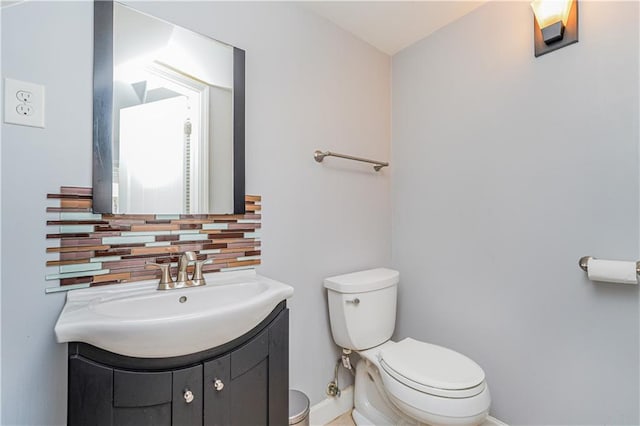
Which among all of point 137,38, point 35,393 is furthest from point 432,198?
point 35,393

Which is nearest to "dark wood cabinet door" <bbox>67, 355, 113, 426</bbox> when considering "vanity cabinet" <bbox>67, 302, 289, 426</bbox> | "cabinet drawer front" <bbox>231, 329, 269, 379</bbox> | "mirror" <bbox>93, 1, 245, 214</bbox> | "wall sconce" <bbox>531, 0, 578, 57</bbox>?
"vanity cabinet" <bbox>67, 302, 289, 426</bbox>

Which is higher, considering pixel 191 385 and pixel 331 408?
pixel 191 385

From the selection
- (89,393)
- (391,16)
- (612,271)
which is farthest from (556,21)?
(89,393)

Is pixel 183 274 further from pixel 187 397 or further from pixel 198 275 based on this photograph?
pixel 187 397

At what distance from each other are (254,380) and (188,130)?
92cm

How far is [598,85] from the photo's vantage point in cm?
117

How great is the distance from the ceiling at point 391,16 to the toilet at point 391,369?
1351 millimetres

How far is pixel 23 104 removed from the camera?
87 centimetres

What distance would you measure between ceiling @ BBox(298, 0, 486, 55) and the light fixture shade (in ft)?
1.09

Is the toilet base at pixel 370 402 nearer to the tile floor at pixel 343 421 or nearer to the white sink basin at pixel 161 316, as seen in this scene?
the tile floor at pixel 343 421

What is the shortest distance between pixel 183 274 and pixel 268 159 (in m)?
0.61

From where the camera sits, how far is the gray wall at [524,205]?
113 cm

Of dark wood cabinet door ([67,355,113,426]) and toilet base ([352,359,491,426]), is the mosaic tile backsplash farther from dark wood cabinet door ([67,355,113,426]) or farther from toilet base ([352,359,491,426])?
toilet base ([352,359,491,426])

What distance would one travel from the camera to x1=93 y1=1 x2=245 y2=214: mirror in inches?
39.2
